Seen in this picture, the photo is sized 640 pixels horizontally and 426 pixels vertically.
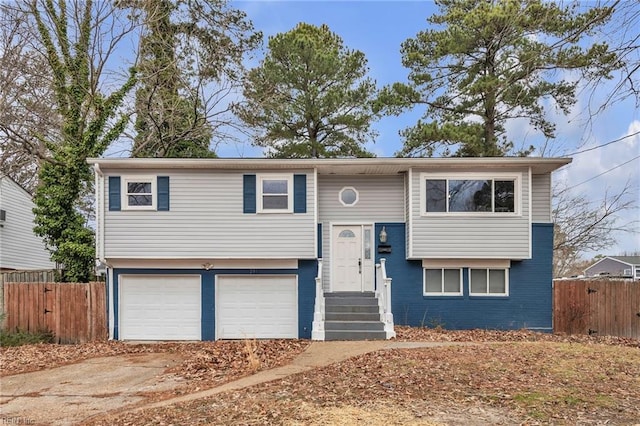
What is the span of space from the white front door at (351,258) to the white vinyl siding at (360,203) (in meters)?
0.19

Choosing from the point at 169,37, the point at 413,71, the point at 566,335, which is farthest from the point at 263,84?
the point at 566,335

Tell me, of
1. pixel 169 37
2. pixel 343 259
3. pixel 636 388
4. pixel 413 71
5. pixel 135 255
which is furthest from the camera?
pixel 413 71

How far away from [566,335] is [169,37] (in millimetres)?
17135

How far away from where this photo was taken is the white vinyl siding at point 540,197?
1303cm

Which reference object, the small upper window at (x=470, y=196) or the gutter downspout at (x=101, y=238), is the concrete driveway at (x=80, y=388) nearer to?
the gutter downspout at (x=101, y=238)

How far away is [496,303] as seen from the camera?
1280 centimetres

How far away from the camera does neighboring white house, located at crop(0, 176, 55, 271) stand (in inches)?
711

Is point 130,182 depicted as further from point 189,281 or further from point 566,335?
point 566,335

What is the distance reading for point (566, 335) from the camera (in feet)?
40.6

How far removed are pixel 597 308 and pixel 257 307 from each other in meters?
9.93

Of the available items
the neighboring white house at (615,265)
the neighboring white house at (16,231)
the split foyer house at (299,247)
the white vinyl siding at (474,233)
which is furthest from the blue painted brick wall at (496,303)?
the neighboring white house at (615,265)

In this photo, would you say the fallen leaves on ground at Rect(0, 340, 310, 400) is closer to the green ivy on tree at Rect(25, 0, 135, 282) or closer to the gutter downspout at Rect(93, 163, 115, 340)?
the gutter downspout at Rect(93, 163, 115, 340)

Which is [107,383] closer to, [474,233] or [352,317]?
[352,317]

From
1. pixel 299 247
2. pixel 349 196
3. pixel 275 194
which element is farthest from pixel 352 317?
pixel 275 194
